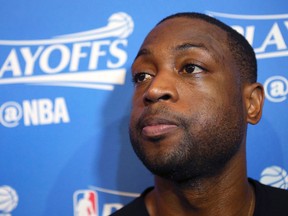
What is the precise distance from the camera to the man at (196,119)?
78 cm

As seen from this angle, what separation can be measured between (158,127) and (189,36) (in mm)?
241

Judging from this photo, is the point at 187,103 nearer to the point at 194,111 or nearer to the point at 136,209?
the point at 194,111

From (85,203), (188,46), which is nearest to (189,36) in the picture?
(188,46)

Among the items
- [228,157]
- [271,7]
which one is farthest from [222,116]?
[271,7]

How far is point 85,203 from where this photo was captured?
1.14 metres

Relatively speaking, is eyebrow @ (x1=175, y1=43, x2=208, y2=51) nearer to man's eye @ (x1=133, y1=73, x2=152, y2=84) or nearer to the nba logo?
man's eye @ (x1=133, y1=73, x2=152, y2=84)

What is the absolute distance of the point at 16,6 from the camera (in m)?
1.15

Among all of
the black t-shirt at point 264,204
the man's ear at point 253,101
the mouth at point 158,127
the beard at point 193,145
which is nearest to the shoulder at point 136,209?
the black t-shirt at point 264,204

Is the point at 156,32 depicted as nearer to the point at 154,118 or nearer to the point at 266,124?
the point at 154,118

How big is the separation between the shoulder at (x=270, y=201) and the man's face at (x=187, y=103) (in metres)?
0.15

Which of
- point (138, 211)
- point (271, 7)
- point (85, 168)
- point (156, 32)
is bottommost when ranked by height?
point (138, 211)

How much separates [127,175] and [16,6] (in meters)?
0.65

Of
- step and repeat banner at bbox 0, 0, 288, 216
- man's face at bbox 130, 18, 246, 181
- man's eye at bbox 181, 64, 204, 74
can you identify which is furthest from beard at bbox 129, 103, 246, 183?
step and repeat banner at bbox 0, 0, 288, 216

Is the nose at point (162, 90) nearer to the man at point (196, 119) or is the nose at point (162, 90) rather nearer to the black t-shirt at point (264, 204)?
the man at point (196, 119)
